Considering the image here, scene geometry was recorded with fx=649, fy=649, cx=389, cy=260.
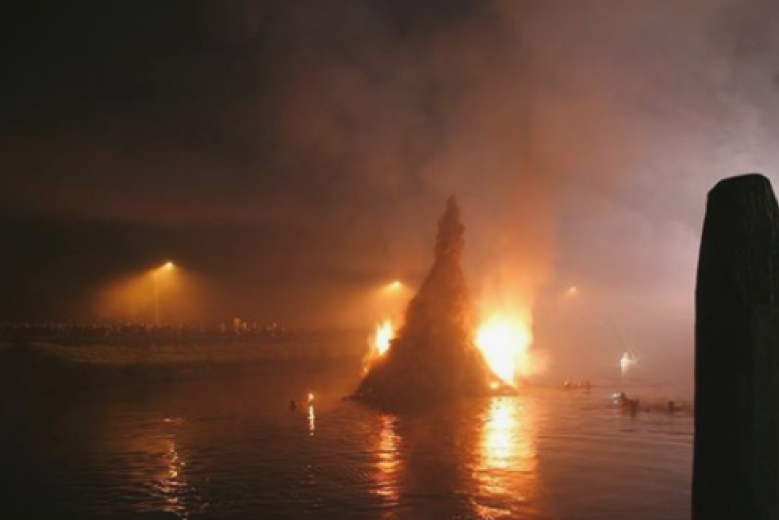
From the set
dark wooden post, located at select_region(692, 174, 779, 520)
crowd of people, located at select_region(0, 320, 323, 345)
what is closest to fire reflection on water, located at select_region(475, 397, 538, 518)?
dark wooden post, located at select_region(692, 174, 779, 520)

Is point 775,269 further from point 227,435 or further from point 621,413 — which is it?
point 621,413

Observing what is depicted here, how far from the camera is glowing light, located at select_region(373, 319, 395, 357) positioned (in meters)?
80.8

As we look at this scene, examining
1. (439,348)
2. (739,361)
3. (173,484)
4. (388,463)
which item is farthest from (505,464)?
(439,348)

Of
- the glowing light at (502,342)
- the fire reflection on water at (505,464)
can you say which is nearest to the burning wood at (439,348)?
the glowing light at (502,342)

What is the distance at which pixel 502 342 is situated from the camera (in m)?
85.4

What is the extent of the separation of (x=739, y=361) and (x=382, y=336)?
77.8 meters

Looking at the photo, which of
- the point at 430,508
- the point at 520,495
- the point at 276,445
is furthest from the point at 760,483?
the point at 276,445

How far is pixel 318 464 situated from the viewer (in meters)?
36.2

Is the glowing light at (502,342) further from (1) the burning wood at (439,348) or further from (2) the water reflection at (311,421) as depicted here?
(2) the water reflection at (311,421)

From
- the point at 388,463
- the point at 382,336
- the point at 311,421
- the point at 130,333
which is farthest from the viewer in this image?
the point at 130,333

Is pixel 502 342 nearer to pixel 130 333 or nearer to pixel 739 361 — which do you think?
pixel 130 333

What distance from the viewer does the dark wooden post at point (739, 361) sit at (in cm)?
604

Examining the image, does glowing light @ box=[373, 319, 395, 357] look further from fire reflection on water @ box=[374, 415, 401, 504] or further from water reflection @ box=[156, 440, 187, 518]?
water reflection @ box=[156, 440, 187, 518]

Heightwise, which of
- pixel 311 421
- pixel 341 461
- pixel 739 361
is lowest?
pixel 311 421
